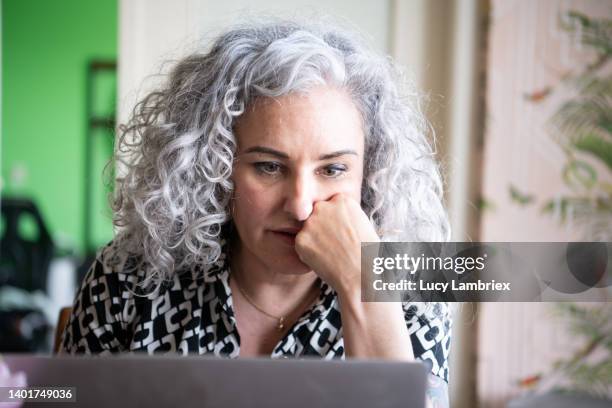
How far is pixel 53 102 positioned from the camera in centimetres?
547

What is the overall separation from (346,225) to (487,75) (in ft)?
5.34

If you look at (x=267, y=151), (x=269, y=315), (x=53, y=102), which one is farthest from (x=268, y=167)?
Result: (x=53, y=102)

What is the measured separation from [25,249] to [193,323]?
135 inches

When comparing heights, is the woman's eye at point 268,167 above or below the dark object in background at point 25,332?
above

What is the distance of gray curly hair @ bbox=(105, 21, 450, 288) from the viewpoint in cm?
119

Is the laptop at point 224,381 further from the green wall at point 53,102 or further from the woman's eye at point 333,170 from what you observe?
the green wall at point 53,102

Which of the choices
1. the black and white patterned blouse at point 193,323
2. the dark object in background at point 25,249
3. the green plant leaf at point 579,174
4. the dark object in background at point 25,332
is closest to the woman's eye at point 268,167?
the black and white patterned blouse at point 193,323

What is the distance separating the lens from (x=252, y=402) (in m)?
0.60

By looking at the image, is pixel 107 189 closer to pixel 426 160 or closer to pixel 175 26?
pixel 426 160

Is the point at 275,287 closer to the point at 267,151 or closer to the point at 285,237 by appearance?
the point at 285,237

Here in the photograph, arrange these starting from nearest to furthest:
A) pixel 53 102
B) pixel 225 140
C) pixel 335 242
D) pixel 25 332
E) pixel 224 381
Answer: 1. pixel 224 381
2. pixel 335 242
3. pixel 225 140
4. pixel 25 332
5. pixel 53 102

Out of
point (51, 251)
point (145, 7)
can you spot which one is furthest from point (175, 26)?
point (51, 251)

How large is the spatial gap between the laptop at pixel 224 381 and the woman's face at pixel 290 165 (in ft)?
1.72

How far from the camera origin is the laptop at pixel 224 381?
0.59 metres
